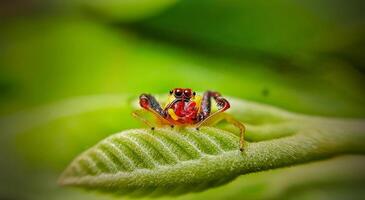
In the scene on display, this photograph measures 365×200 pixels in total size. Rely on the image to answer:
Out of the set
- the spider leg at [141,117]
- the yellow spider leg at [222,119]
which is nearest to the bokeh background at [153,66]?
the spider leg at [141,117]

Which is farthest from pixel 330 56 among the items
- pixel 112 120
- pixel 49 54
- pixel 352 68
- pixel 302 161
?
pixel 49 54

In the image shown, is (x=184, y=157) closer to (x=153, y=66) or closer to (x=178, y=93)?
(x=178, y=93)

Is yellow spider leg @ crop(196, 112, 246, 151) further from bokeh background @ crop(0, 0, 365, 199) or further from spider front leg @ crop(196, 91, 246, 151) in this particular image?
bokeh background @ crop(0, 0, 365, 199)

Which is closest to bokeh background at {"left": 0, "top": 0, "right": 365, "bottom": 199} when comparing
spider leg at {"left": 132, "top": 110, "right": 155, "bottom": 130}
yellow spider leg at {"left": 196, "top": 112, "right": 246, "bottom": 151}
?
spider leg at {"left": 132, "top": 110, "right": 155, "bottom": 130}

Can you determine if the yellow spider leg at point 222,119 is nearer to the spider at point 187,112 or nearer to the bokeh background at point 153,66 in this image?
the spider at point 187,112

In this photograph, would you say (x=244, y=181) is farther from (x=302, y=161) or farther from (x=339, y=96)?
(x=339, y=96)

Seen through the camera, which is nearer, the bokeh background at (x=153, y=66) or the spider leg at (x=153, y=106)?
the spider leg at (x=153, y=106)
